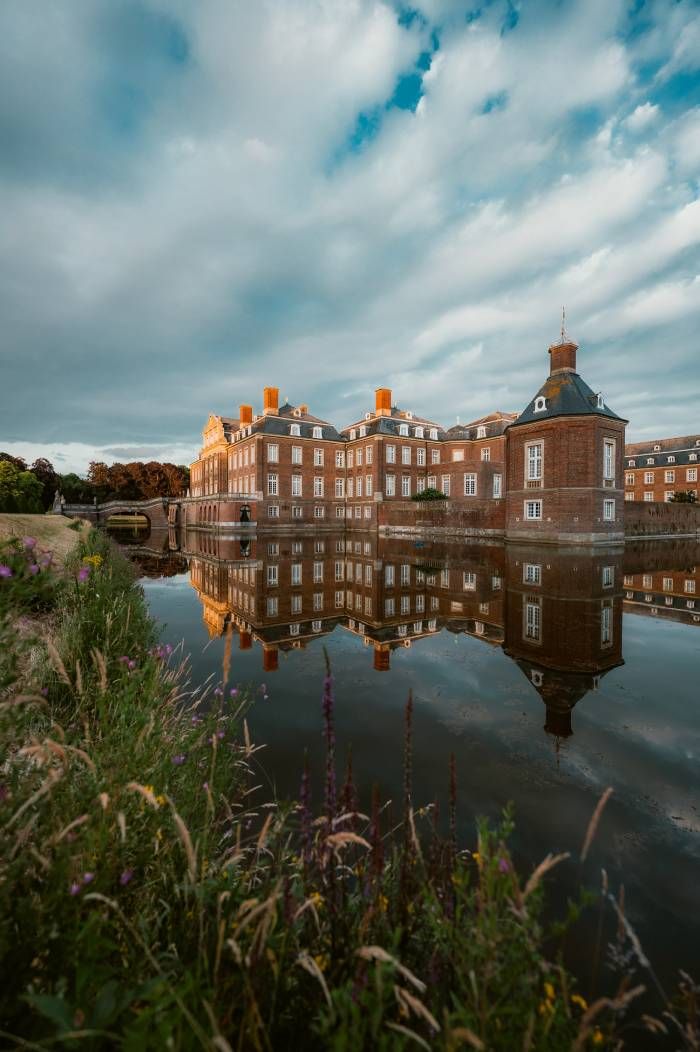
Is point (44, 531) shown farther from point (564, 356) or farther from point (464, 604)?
point (564, 356)

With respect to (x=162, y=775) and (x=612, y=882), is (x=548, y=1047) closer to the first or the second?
(x=612, y=882)

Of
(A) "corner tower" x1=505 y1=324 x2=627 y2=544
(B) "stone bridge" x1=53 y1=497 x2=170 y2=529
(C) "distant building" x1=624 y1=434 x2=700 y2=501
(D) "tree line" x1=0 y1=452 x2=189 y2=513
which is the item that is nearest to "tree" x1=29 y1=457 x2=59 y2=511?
(D) "tree line" x1=0 y1=452 x2=189 y2=513

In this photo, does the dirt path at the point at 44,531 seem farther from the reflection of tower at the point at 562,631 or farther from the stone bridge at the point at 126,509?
the stone bridge at the point at 126,509

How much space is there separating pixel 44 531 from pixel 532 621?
11.3 meters

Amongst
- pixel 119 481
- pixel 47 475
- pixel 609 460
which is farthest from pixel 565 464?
pixel 119 481

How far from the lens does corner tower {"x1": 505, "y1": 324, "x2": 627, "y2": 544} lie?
83.7 ft

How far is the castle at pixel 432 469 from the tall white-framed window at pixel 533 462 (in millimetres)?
64

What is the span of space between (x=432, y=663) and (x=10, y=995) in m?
5.81

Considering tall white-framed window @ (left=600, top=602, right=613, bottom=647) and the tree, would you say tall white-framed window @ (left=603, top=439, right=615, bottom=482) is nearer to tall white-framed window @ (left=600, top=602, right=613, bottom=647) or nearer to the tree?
tall white-framed window @ (left=600, top=602, right=613, bottom=647)

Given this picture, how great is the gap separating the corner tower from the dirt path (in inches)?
937

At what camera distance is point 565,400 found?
1054 inches

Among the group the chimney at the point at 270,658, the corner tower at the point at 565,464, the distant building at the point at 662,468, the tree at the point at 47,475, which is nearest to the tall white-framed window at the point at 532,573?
the chimney at the point at 270,658

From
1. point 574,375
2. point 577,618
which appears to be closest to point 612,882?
point 577,618

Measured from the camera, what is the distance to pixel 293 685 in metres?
5.71
